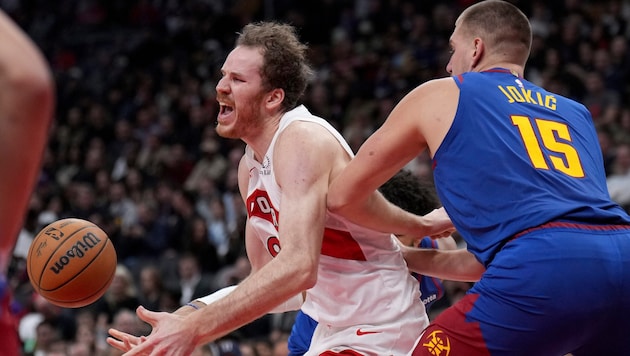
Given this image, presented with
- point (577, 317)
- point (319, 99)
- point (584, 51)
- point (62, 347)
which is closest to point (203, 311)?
point (577, 317)

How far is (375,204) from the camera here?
384 cm

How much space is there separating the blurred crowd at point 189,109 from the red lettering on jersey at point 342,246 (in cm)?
287

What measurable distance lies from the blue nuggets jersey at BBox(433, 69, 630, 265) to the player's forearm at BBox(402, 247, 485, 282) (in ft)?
2.25

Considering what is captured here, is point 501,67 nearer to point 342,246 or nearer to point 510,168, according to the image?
point 510,168

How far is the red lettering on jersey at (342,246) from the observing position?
13.1 feet

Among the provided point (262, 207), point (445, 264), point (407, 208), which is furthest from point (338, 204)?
point (407, 208)

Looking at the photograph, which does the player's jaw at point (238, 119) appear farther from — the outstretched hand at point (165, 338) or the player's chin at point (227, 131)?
the outstretched hand at point (165, 338)

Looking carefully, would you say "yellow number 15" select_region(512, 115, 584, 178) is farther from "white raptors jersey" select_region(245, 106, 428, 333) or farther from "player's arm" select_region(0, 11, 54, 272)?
"player's arm" select_region(0, 11, 54, 272)

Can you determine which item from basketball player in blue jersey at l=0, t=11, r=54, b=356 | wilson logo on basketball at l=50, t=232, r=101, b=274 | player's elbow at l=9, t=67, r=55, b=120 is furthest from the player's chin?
player's elbow at l=9, t=67, r=55, b=120

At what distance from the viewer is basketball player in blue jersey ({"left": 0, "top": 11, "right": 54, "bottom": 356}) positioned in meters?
1.73

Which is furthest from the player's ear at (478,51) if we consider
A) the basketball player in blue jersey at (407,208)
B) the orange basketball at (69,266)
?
the orange basketball at (69,266)

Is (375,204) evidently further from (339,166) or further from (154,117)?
(154,117)

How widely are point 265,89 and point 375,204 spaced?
82cm

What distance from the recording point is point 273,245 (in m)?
4.21
